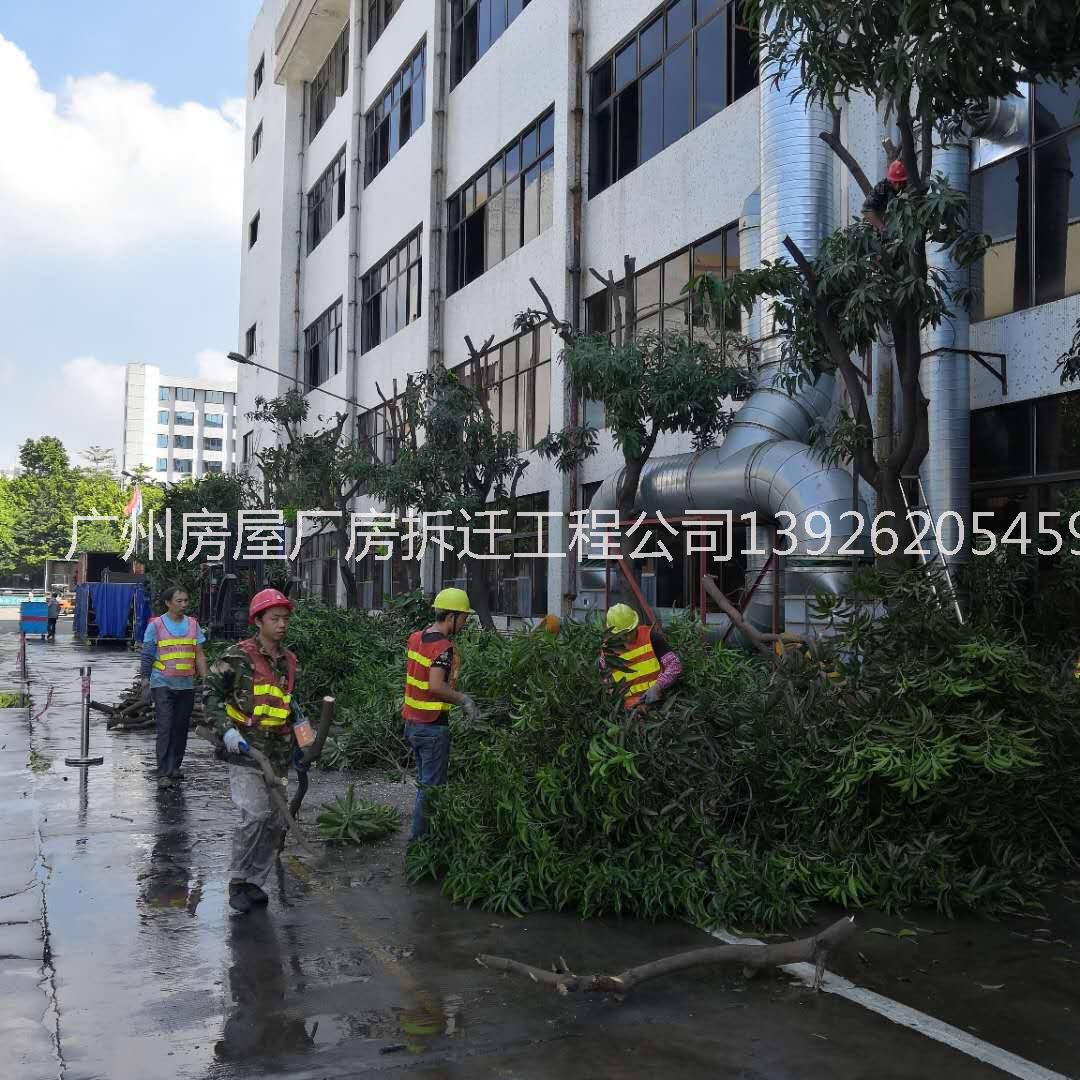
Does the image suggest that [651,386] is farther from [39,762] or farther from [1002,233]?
[39,762]

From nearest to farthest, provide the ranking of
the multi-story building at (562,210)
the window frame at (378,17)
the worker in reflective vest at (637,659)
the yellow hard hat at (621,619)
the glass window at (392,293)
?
the worker in reflective vest at (637,659)
the yellow hard hat at (621,619)
the multi-story building at (562,210)
the glass window at (392,293)
the window frame at (378,17)

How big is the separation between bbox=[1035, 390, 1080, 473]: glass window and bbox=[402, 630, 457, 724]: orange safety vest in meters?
7.56

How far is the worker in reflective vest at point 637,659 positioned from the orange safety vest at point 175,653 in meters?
4.84

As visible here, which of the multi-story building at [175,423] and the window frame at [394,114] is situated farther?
the multi-story building at [175,423]

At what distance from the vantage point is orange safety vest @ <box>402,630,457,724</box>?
26.6 ft

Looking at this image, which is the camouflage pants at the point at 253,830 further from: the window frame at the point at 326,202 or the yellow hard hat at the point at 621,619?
the window frame at the point at 326,202

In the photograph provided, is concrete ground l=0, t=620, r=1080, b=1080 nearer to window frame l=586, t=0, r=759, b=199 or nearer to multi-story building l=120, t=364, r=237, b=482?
window frame l=586, t=0, r=759, b=199

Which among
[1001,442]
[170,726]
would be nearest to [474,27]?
[1001,442]

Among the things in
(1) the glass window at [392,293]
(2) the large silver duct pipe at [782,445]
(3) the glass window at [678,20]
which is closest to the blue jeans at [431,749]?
(2) the large silver duct pipe at [782,445]

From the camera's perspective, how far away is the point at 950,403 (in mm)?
13047

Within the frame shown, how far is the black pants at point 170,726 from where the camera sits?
36.7ft

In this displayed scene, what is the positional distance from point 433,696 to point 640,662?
4.74ft

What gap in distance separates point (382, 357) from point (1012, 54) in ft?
89.3

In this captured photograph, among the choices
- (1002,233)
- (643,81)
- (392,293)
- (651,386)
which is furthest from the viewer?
(392,293)
